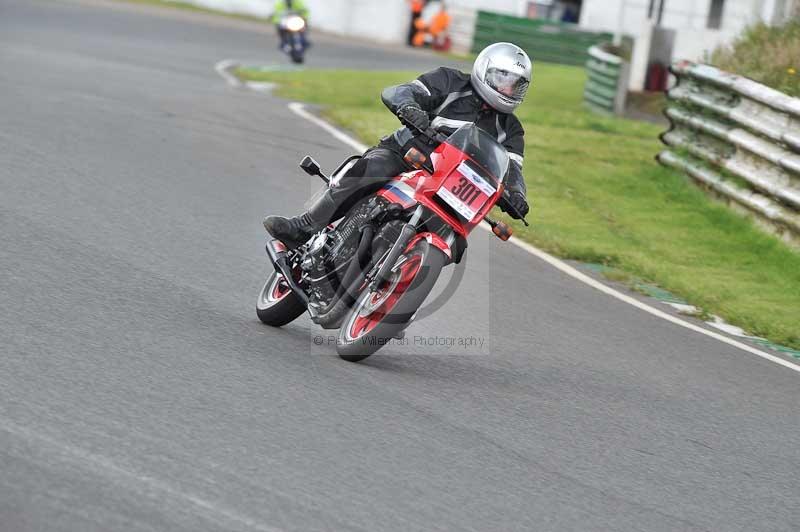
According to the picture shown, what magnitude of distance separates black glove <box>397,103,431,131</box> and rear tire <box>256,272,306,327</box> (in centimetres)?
116

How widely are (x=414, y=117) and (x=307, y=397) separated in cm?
163

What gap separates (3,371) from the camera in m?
5.50

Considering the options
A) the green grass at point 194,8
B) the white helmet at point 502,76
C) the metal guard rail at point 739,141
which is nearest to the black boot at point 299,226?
the white helmet at point 502,76

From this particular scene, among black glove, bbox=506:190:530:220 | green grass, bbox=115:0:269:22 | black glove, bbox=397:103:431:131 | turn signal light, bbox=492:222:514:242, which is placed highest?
black glove, bbox=397:103:431:131

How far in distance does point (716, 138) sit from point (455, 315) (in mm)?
6620

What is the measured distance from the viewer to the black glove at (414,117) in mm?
6797

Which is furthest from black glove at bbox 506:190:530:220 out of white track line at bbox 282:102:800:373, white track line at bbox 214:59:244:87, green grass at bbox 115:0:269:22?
green grass at bbox 115:0:269:22

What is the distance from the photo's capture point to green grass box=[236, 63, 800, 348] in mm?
10523

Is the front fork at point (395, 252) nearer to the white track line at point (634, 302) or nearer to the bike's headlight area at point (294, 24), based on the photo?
the white track line at point (634, 302)

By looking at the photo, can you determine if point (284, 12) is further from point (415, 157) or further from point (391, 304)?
point (391, 304)

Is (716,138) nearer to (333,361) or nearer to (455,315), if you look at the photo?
(455,315)

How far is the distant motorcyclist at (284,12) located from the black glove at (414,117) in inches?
864

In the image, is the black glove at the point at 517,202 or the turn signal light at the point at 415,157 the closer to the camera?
the turn signal light at the point at 415,157

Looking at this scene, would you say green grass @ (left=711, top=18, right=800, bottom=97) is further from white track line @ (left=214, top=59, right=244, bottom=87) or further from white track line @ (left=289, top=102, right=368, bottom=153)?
white track line @ (left=214, top=59, right=244, bottom=87)
